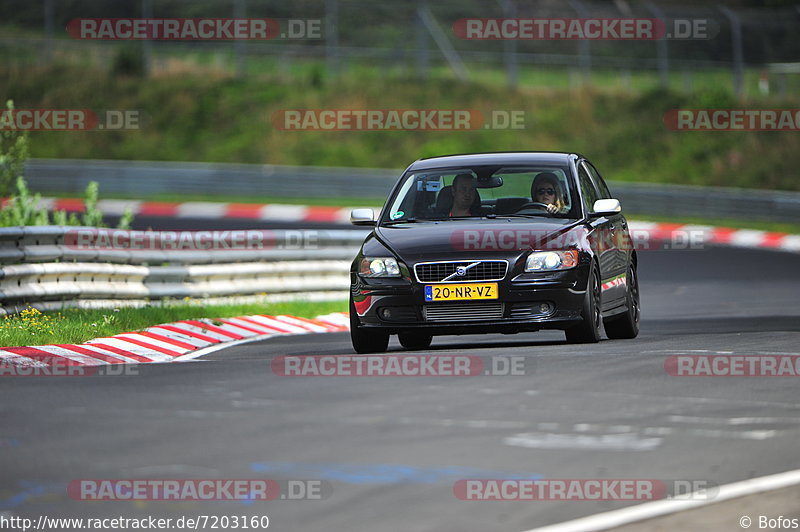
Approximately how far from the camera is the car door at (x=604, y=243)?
41.9ft

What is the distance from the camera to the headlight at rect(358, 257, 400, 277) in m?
12.1

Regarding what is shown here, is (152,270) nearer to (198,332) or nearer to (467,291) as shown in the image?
(198,332)

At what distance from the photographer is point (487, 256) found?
11945mm

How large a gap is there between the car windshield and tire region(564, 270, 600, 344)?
2.59 ft

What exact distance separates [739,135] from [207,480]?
37.9m

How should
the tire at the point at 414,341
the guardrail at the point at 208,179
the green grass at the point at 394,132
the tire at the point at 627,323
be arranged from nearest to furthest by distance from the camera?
the tire at the point at 414,341 → the tire at the point at 627,323 → the guardrail at the point at 208,179 → the green grass at the point at 394,132

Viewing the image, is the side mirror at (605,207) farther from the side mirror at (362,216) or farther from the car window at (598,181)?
the side mirror at (362,216)

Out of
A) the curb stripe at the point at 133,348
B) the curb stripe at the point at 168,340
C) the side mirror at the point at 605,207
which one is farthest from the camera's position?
the curb stripe at the point at 168,340

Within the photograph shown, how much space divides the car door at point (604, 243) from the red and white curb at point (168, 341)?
11.5 feet

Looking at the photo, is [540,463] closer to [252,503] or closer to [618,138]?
[252,503]

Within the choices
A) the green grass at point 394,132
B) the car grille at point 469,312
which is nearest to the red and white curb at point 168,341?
the car grille at point 469,312

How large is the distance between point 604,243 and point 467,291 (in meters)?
1.68

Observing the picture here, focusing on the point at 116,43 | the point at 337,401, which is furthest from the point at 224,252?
the point at 116,43

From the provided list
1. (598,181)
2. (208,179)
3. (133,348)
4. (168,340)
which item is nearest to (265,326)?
(168,340)
